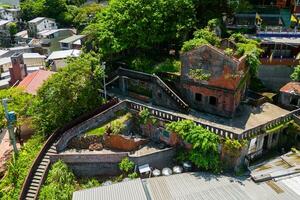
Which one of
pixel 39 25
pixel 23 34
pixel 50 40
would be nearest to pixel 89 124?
pixel 50 40

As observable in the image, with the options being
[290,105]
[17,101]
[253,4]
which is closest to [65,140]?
[17,101]

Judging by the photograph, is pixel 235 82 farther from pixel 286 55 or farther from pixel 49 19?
pixel 49 19

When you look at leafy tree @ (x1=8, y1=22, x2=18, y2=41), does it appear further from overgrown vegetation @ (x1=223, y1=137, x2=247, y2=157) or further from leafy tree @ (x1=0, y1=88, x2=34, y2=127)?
overgrown vegetation @ (x1=223, y1=137, x2=247, y2=157)

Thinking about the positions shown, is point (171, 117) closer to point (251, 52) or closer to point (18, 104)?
point (251, 52)

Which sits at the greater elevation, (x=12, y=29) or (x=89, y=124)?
(x=12, y=29)

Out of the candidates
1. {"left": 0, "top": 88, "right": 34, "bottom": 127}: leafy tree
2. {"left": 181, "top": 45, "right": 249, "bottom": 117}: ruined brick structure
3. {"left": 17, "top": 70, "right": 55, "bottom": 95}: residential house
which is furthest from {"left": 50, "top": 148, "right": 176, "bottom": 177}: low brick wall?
{"left": 17, "top": 70, "right": 55, "bottom": 95}: residential house

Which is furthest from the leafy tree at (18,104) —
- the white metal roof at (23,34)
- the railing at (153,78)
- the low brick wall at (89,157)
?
the white metal roof at (23,34)

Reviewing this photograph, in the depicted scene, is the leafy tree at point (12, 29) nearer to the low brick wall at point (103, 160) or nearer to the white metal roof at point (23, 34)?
the white metal roof at point (23, 34)
